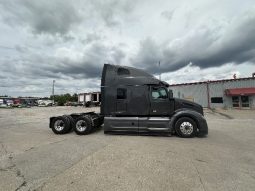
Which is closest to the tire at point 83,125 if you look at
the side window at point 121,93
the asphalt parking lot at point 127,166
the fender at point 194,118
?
the side window at point 121,93

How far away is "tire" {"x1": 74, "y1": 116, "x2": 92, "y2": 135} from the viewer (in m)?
9.09

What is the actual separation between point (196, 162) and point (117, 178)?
2.35 metres

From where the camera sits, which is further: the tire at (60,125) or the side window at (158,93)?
the tire at (60,125)

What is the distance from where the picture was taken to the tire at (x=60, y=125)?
30.8 ft

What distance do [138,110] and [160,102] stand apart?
115cm

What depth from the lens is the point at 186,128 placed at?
27.5 feet

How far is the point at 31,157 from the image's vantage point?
5348mm

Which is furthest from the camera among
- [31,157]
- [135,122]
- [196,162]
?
[135,122]

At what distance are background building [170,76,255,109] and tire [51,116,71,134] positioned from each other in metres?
28.0

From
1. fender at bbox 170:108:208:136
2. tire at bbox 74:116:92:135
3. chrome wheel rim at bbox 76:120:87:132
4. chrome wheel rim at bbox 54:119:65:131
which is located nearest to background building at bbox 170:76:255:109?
fender at bbox 170:108:208:136

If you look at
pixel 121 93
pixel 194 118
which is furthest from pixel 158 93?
pixel 194 118

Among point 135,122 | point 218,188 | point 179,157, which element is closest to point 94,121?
point 135,122

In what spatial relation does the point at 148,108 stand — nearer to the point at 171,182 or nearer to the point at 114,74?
the point at 114,74

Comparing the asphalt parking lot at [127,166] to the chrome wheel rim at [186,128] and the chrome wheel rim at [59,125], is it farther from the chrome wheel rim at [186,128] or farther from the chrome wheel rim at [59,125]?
the chrome wheel rim at [59,125]
